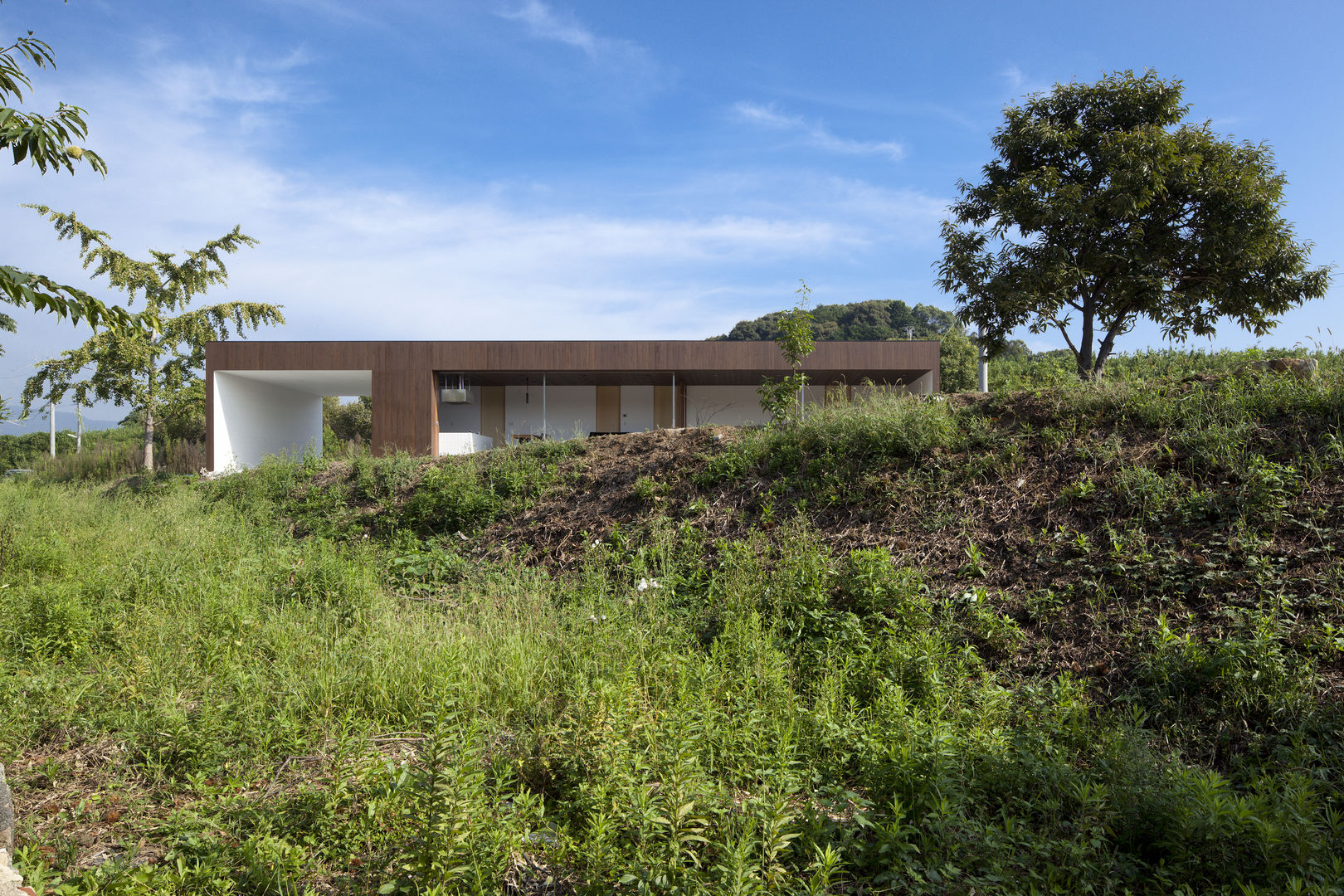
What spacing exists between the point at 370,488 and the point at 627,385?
1401 centimetres

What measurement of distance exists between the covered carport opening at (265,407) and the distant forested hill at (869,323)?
104ft

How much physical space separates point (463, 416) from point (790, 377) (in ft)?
56.7

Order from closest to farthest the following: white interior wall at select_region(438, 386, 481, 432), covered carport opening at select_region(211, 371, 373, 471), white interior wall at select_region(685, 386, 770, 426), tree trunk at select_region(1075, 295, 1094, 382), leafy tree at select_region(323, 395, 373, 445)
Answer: tree trunk at select_region(1075, 295, 1094, 382) → covered carport opening at select_region(211, 371, 373, 471) → white interior wall at select_region(685, 386, 770, 426) → white interior wall at select_region(438, 386, 481, 432) → leafy tree at select_region(323, 395, 373, 445)

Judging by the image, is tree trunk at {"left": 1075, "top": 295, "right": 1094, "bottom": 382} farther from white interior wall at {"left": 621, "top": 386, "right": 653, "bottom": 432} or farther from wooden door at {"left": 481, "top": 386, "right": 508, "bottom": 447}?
wooden door at {"left": 481, "top": 386, "right": 508, "bottom": 447}

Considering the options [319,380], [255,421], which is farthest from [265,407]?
[319,380]

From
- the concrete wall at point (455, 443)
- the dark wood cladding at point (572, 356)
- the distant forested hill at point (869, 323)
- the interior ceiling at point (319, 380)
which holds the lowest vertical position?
the concrete wall at point (455, 443)

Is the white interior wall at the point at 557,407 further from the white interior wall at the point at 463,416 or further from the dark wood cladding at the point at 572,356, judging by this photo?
the dark wood cladding at the point at 572,356

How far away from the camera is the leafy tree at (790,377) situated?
9.28m

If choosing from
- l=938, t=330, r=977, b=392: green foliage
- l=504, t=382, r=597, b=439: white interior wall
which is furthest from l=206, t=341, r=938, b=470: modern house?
l=938, t=330, r=977, b=392: green foliage

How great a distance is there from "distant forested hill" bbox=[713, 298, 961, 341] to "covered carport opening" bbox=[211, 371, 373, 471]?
104 ft

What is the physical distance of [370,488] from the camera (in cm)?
1078

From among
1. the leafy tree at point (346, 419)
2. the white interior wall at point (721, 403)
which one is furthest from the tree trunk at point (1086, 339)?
the leafy tree at point (346, 419)

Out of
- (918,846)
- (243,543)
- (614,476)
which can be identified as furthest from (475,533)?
(918,846)

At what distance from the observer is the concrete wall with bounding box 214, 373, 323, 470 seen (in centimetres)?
1945
